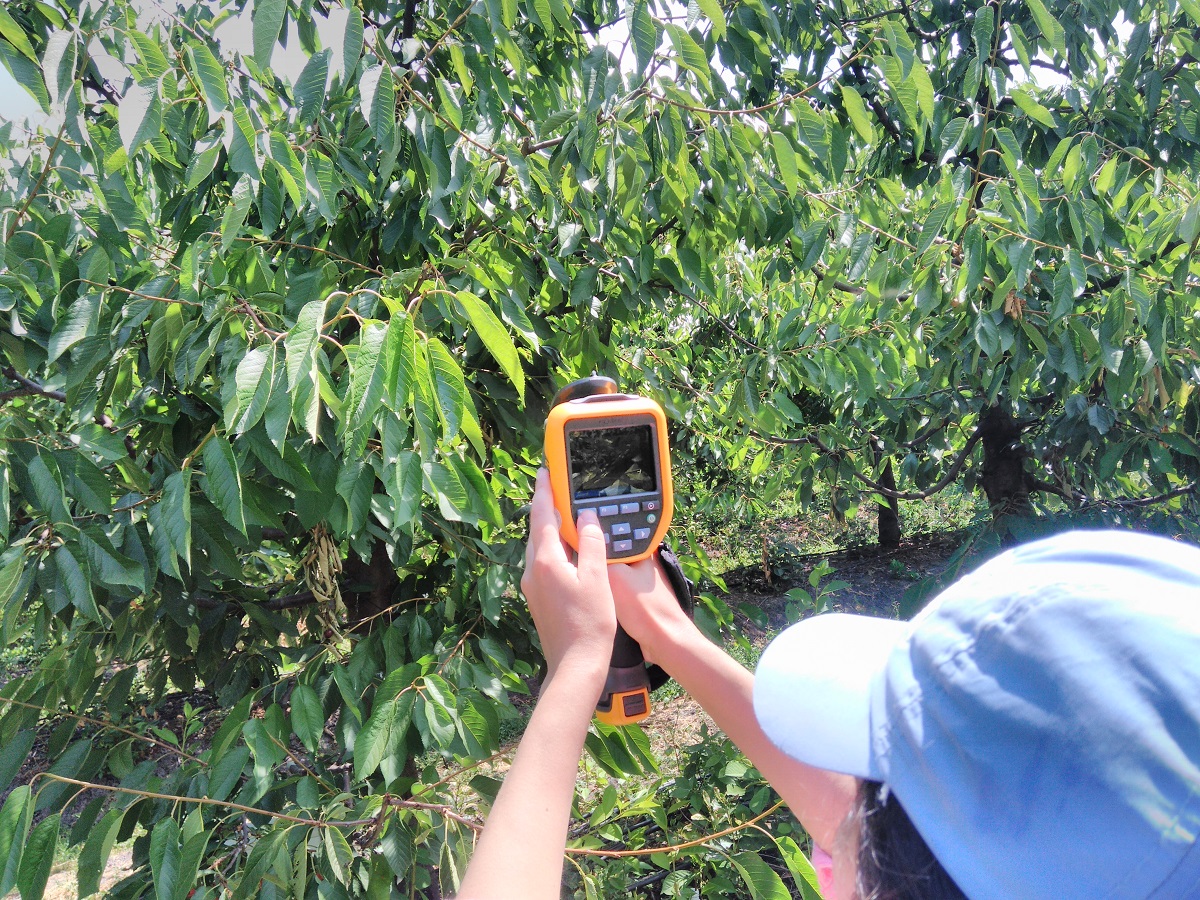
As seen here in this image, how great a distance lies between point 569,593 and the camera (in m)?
0.87

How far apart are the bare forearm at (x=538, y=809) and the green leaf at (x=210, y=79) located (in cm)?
95

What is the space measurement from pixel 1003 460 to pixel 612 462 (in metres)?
2.96

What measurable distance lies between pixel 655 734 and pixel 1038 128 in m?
3.43

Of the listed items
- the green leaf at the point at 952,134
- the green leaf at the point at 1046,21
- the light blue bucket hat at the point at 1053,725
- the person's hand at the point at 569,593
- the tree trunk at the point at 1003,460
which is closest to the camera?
the light blue bucket hat at the point at 1053,725

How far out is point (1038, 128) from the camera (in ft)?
8.82

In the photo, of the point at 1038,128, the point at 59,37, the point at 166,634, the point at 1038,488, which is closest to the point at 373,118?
the point at 59,37

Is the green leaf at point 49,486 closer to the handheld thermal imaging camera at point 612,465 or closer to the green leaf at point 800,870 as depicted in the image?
the handheld thermal imaging camera at point 612,465

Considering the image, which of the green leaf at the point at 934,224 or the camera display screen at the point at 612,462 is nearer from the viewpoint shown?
the camera display screen at the point at 612,462

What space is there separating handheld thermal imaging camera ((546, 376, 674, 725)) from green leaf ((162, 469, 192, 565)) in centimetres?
52

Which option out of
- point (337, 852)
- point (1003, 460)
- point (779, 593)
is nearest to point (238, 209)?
point (337, 852)

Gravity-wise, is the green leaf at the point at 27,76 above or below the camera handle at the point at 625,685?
above

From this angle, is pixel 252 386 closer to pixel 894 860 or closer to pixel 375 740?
pixel 375 740

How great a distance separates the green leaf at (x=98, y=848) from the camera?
1347 mm

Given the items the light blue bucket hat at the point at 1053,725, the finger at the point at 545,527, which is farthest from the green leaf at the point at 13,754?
the light blue bucket hat at the point at 1053,725
